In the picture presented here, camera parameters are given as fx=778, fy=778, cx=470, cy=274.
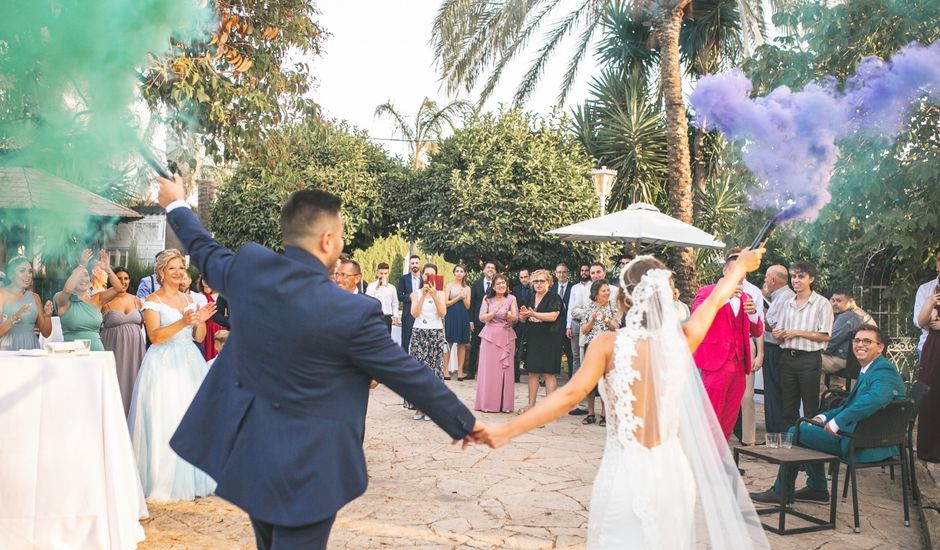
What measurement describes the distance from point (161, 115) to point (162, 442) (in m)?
2.75

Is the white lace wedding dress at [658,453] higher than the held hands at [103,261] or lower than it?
lower

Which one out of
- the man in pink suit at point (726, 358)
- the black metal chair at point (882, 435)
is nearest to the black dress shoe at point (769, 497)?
the black metal chair at point (882, 435)

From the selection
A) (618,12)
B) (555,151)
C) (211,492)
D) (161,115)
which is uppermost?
(618,12)

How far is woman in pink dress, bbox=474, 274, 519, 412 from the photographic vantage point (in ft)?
34.5

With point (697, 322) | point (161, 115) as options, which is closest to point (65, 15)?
point (161, 115)

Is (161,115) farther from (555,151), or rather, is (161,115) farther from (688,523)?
(555,151)

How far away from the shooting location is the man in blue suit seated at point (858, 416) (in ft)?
19.1

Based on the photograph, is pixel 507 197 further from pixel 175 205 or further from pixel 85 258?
pixel 175 205

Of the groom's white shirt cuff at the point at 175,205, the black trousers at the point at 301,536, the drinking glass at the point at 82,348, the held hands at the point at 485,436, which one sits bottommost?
the black trousers at the point at 301,536

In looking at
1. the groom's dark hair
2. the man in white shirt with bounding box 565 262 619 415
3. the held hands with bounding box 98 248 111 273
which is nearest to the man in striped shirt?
the man in white shirt with bounding box 565 262 619 415

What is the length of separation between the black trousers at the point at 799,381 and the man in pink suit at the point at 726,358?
61 centimetres

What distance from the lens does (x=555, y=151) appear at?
17.0m

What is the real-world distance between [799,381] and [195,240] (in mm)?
6271

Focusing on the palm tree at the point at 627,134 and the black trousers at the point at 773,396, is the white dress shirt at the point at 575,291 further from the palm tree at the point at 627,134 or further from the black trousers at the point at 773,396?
the palm tree at the point at 627,134
